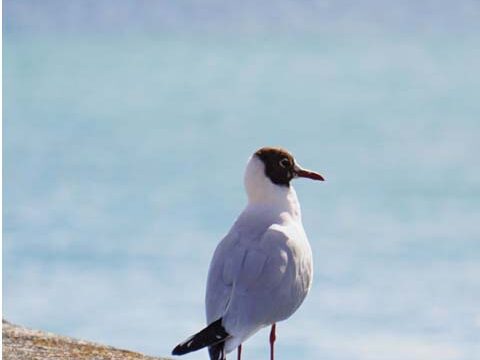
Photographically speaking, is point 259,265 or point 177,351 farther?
point 259,265

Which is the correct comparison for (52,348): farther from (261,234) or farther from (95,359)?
(261,234)

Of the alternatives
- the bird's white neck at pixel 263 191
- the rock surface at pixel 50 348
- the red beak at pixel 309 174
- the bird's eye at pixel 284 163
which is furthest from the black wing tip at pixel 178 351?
the red beak at pixel 309 174

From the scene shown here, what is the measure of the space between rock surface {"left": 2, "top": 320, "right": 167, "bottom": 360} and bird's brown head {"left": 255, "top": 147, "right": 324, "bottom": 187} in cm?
167

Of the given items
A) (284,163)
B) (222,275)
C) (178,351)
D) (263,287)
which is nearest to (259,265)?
(263,287)

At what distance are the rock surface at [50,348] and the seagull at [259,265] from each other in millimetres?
1120

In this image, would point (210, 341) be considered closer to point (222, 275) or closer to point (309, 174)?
point (222, 275)

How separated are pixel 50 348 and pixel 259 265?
187cm

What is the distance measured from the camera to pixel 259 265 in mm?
13891

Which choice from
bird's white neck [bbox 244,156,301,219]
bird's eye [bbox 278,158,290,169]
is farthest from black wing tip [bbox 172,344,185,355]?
bird's eye [bbox 278,158,290,169]

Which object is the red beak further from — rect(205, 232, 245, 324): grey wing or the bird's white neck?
rect(205, 232, 245, 324): grey wing

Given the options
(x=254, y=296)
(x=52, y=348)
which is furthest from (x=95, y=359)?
(x=254, y=296)

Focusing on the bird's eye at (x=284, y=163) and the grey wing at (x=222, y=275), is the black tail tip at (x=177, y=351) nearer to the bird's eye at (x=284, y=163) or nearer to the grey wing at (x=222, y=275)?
the grey wing at (x=222, y=275)

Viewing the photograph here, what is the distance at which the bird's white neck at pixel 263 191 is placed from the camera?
1452 centimetres

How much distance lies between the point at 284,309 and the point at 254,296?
0.35 metres
